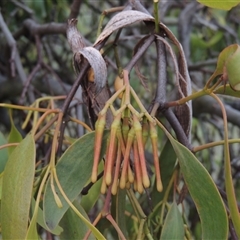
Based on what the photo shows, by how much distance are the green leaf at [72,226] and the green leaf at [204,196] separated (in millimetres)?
137

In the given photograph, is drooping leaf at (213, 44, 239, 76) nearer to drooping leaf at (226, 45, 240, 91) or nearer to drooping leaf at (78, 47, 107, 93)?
drooping leaf at (226, 45, 240, 91)

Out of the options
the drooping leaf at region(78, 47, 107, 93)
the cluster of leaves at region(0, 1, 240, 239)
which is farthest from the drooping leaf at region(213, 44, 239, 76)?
the drooping leaf at region(78, 47, 107, 93)

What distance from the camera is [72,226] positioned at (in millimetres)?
601

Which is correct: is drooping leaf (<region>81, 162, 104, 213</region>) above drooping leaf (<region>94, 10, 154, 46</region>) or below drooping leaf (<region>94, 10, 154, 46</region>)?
below

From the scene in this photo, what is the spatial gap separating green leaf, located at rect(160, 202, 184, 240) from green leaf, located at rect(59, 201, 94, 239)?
0.09m

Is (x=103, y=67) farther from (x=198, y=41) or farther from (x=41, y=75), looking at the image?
(x=198, y=41)

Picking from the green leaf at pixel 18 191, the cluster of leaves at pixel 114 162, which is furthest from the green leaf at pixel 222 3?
the green leaf at pixel 18 191

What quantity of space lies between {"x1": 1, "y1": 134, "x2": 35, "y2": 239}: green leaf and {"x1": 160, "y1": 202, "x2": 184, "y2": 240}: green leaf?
0.56 ft

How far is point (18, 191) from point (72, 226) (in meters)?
0.10

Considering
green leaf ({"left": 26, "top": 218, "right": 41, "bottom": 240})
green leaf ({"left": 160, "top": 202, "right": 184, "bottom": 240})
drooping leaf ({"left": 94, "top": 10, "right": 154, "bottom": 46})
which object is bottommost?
green leaf ({"left": 160, "top": 202, "right": 184, "bottom": 240})

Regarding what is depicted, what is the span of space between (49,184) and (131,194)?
0.38 feet

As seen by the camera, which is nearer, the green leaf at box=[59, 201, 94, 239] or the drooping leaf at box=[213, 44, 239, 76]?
the drooping leaf at box=[213, 44, 239, 76]

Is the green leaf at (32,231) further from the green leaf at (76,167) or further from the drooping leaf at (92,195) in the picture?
the drooping leaf at (92,195)

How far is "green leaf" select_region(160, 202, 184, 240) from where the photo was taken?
0.61 m
